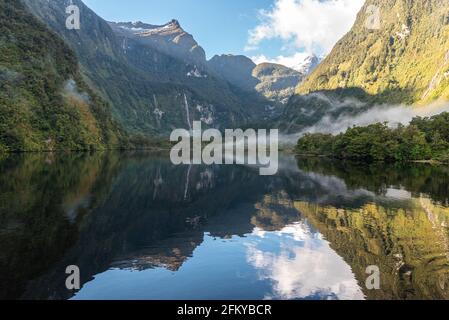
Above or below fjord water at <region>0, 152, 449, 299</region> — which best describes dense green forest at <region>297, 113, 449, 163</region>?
above

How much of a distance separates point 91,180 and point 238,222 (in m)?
38.8

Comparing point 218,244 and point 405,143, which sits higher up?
point 405,143

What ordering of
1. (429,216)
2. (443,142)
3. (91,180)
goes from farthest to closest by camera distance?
(443,142) < (91,180) < (429,216)

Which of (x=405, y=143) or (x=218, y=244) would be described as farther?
(x=405, y=143)

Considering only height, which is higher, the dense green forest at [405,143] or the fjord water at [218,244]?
the dense green forest at [405,143]

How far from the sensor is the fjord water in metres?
23.5

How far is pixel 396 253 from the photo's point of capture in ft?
101

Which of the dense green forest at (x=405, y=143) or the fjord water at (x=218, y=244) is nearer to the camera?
Answer: the fjord water at (x=218, y=244)

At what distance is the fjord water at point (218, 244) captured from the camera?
23.5 m

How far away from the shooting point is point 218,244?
35.0m

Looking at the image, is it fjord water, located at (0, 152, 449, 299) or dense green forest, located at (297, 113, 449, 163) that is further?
dense green forest, located at (297, 113, 449, 163)
